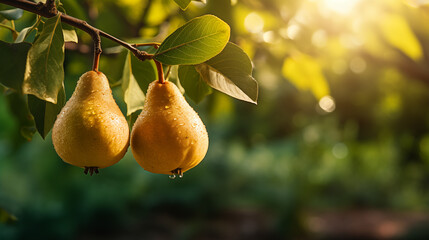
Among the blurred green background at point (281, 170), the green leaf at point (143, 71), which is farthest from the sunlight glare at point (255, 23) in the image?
the green leaf at point (143, 71)

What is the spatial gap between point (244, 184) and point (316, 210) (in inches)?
42.5

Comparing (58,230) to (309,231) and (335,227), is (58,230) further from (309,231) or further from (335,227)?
(335,227)

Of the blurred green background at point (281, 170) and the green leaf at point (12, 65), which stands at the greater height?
the blurred green background at point (281, 170)

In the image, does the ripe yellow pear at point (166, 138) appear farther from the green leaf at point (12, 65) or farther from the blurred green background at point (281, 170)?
the blurred green background at point (281, 170)

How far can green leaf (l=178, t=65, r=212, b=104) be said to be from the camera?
0.56 metres

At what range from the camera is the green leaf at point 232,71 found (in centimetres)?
48

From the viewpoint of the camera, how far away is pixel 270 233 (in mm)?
5250

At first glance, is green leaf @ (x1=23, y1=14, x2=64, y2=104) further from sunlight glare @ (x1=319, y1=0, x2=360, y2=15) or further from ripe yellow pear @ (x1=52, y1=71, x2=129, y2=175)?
sunlight glare @ (x1=319, y1=0, x2=360, y2=15)

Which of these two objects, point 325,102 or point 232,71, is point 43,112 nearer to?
point 232,71

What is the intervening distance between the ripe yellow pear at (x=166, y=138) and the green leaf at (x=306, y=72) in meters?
0.93

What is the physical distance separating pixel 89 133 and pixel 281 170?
626 centimetres

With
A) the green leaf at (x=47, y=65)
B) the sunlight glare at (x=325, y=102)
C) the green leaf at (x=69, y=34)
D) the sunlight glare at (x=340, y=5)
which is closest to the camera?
the green leaf at (x=47, y=65)

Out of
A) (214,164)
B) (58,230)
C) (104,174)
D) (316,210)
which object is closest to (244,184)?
(214,164)

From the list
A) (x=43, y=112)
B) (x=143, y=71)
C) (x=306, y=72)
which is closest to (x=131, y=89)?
(x=143, y=71)
